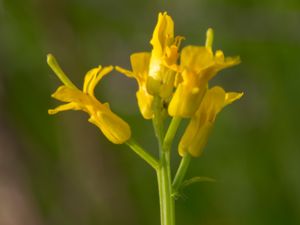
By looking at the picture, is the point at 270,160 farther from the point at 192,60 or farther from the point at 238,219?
the point at 192,60

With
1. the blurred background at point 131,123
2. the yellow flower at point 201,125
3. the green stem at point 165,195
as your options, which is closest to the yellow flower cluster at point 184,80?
the yellow flower at point 201,125

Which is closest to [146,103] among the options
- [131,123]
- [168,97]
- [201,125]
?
[168,97]

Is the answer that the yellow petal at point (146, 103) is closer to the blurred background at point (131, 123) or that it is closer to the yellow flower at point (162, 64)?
the yellow flower at point (162, 64)

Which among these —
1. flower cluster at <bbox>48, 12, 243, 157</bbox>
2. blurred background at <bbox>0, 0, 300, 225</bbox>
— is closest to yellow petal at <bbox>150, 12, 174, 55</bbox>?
flower cluster at <bbox>48, 12, 243, 157</bbox>

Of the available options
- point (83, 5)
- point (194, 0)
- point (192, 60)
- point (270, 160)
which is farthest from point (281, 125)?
point (192, 60)

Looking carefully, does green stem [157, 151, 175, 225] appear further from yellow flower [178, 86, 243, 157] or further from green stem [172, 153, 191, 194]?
yellow flower [178, 86, 243, 157]
